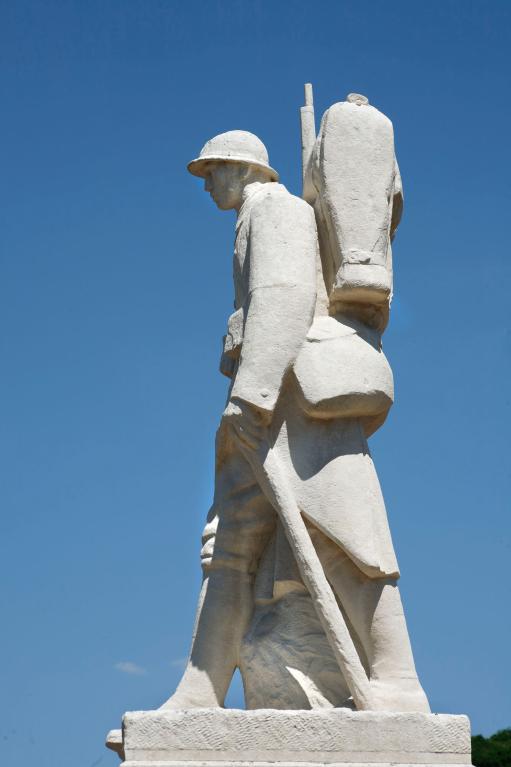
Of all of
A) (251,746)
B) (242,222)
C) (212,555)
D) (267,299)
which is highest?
(242,222)

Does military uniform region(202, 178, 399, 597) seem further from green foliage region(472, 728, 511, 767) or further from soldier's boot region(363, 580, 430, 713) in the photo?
green foliage region(472, 728, 511, 767)

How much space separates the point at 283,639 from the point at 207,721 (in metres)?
0.70

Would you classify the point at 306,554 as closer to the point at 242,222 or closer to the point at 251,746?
the point at 251,746

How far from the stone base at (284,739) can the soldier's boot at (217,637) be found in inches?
22.3

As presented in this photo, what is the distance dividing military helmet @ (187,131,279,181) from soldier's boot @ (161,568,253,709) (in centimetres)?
226

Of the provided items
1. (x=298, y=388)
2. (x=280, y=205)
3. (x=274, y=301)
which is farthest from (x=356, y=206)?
(x=298, y=388)

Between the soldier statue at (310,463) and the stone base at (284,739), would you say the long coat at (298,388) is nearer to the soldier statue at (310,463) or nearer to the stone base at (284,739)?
the soldier statue at (310,463)

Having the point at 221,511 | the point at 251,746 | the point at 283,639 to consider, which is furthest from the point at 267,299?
the point at 251,746

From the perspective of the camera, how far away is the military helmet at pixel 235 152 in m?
7.95

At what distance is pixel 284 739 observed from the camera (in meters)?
6.66

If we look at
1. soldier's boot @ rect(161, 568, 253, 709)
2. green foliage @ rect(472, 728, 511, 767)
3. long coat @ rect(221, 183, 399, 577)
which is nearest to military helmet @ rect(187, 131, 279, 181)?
long coat @ rect(221, 183, 399, 577)

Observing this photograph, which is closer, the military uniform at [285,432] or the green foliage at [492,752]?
the military uniform at [285,432]

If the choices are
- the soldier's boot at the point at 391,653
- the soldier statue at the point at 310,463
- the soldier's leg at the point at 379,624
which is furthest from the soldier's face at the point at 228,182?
the soldier's boot at the point at 391,653

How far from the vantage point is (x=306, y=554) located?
22.8 ft
